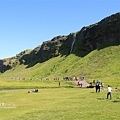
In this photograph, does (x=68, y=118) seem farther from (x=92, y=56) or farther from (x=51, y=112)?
(x=92, y=56)

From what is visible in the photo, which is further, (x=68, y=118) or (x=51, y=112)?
(x=51, y=112)

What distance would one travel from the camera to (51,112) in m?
38.8

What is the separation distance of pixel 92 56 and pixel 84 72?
27417 millimetres

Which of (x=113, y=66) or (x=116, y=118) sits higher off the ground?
(x=113, y=66)

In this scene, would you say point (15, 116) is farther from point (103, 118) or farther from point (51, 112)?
point (103, 118)

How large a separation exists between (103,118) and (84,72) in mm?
139080

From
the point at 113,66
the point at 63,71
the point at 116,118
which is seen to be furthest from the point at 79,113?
the point at 63,71

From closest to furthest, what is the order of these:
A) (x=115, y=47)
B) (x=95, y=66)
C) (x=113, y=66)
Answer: (x=113, y=66) → (x=95, y=66) → (x=115, y=47)

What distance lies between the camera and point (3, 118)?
3669 centimetres

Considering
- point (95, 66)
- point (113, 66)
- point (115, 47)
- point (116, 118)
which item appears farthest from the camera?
point (115, 47)

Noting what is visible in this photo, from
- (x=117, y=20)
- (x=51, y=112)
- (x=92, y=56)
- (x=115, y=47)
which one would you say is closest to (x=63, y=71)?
(x=92, y=56)

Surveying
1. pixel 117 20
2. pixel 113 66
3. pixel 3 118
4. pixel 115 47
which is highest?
pixel 117 20

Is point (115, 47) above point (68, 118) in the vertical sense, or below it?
above

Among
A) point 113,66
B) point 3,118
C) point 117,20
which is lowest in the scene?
point 3,118
